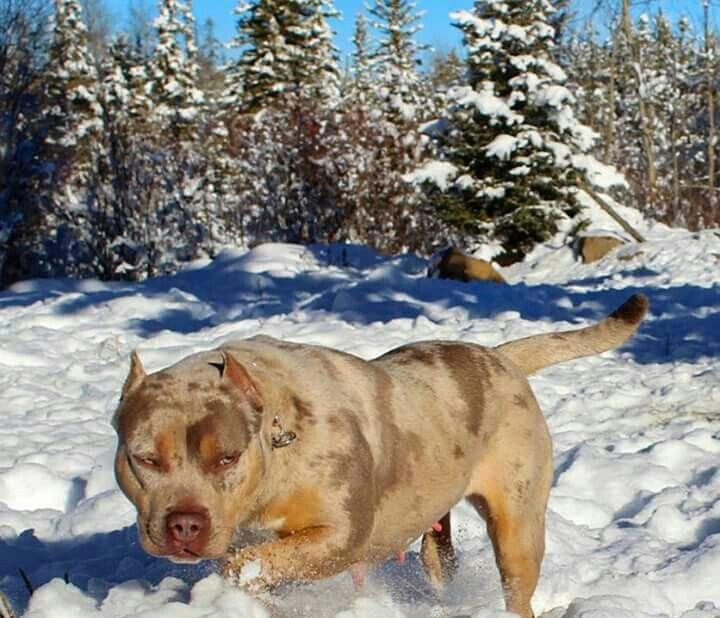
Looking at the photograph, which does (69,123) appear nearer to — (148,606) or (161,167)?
(161,167)

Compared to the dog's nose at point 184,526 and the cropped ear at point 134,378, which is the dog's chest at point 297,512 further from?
the cropped ear at point 134,378

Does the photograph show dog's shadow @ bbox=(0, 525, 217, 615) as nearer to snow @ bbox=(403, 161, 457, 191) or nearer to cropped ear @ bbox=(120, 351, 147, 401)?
cropped ear @ bbox=(120, 351, 147, 401)

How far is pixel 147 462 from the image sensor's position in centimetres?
272

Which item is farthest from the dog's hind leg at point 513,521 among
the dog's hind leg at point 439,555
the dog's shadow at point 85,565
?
the dog's shadow at point 85,565

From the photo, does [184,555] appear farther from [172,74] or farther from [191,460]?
[172,74]

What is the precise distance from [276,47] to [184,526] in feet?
106

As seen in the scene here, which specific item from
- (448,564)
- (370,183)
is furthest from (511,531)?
(370,183)

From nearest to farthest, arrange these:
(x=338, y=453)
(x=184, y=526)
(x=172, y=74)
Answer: (x=184, y=526) < (x=338, y=453) < (x=172, y=74)


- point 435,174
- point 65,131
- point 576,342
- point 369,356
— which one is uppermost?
point 65,131

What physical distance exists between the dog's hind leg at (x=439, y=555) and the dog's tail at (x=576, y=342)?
0.75m

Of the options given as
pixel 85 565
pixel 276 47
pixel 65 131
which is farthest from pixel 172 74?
pixel 85 565

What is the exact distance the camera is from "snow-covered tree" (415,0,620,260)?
1825 cm

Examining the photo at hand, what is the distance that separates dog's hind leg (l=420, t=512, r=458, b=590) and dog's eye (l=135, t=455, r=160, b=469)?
182cm

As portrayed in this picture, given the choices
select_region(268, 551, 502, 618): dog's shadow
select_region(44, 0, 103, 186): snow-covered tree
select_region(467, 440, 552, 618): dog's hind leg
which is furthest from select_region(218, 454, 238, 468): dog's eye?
select_region(44, 0, 103, 186): snow-covered tree
